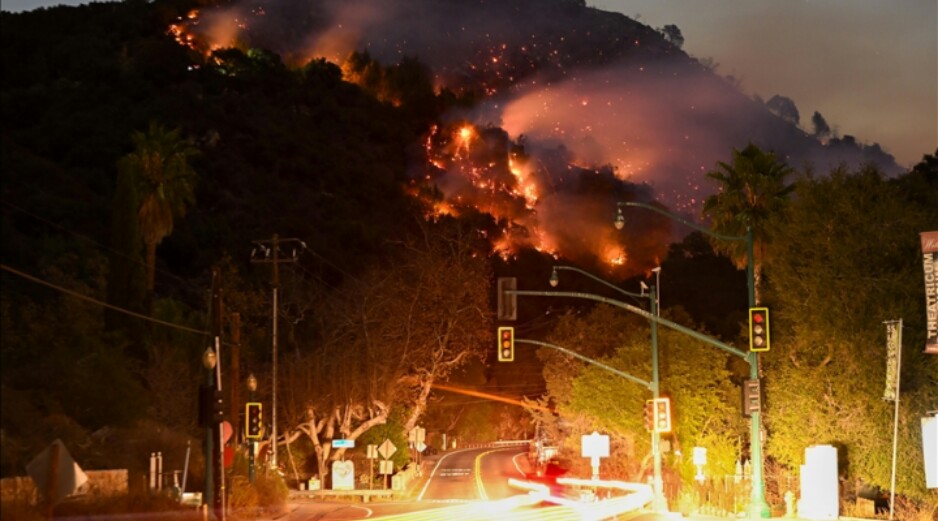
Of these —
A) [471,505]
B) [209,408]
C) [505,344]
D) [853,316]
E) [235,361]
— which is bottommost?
[471,505]

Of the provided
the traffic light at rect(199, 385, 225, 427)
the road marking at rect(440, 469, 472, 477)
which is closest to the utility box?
the traffic light at rect(199, 385, 225, 427)

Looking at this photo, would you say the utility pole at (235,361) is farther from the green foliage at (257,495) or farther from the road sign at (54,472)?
the road sign at (54,472)

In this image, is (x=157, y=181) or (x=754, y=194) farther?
(x=157, y=181)

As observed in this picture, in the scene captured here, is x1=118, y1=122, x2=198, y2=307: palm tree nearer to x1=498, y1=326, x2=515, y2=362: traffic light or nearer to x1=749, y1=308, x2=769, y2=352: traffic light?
x1=498, y1=326, x2=515, y2=362: traffic light

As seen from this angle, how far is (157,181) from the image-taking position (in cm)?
6775

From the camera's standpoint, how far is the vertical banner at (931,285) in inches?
1336

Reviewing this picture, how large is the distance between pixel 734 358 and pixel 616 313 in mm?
18209

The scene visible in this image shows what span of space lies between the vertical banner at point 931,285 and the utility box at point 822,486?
5270 mm

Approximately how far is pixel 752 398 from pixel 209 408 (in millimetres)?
16784

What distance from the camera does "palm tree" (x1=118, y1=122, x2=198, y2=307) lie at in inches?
2625

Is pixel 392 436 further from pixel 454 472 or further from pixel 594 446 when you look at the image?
pixel 594 446

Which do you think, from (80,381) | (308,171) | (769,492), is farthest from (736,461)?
(308,171)

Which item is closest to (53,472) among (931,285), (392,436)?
(931,285)

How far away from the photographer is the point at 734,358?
7050 cm
